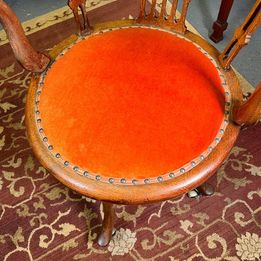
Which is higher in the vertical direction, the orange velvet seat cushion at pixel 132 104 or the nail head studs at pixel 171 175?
the orange velvet seat cushion at pixel 132 104

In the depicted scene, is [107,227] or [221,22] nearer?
[107,227]

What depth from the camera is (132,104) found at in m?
0.93

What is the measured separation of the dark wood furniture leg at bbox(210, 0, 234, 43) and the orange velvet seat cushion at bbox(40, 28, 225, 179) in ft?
1.90

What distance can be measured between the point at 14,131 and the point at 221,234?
84cm

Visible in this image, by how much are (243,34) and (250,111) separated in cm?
20

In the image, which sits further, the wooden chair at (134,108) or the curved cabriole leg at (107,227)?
the curved cabriole leg at (107,227)

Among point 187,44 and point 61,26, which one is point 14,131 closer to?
point 61,26

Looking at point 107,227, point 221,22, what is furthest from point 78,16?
point 221,22

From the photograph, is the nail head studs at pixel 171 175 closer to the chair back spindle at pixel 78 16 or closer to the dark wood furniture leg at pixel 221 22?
the chair back spindle at pixel 78 16

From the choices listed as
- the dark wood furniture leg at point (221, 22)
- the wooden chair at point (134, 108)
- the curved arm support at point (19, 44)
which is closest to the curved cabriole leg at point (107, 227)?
the wooden chair at point (134, 108)

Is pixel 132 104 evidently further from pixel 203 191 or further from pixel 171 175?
pixel 203 191

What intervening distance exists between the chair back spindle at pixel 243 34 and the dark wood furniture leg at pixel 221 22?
593mm

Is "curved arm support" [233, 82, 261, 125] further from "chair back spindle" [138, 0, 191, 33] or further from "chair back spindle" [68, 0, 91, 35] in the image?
"chair back spindle" [68, 0, 91, 35]

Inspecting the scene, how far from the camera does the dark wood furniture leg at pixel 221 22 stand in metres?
1.51
